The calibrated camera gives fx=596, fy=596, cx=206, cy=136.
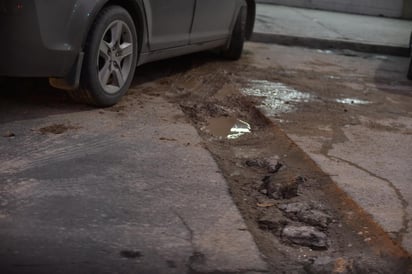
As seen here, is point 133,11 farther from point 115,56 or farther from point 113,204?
point 113,204

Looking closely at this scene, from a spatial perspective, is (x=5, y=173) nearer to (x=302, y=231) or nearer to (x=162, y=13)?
(x=302, y=231)

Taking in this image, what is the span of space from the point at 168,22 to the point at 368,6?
456 inches

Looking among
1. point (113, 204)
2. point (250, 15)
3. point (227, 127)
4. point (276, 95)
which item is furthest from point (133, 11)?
point (250, 15)

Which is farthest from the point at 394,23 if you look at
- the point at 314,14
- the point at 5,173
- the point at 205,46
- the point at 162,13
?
the point at 5,173

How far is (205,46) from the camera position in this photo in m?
6.73

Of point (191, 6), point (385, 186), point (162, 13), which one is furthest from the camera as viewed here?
point (191, 6)

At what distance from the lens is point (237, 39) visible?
7.91 metres

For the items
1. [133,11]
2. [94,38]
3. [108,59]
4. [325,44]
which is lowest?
[325,44]

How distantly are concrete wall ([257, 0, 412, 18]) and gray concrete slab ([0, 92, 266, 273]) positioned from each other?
12090 mm

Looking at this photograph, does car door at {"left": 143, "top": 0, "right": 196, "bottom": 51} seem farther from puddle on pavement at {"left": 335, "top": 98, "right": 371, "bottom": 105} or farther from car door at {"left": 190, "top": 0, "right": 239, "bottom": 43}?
puddle on pavement at {"left": 335, "top": 98, "right": 371, "bottom": 105}

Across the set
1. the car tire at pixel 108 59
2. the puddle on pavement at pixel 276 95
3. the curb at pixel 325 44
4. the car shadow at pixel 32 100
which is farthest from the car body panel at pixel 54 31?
the curb at pixel 325 44

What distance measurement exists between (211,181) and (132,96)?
2.10 metres

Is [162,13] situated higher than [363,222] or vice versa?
[162,13]

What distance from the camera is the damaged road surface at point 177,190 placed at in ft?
9.50
